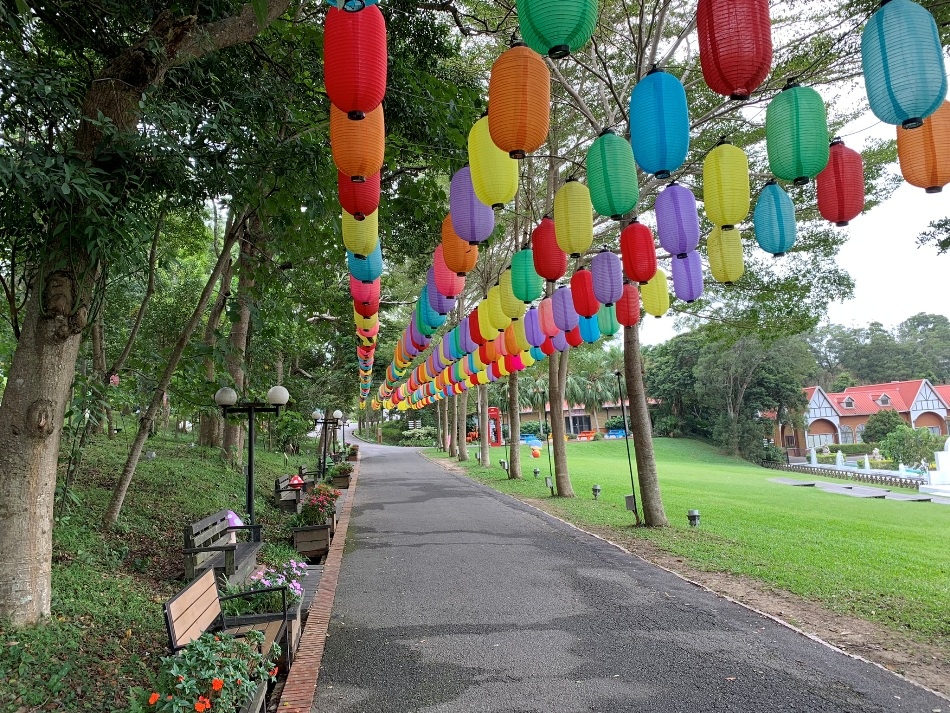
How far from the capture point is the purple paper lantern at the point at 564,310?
8.11 m

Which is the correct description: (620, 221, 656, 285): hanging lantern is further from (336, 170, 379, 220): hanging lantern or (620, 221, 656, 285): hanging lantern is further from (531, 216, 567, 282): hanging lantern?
(336, 170, 379, 220): hanging lantern

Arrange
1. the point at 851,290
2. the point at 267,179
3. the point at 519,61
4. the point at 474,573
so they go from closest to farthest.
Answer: the point at 519,61, the point at 267,179, the point at 474,573, the point at 851,290

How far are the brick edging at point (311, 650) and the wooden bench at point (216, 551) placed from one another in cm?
86

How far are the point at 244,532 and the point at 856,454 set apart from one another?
53.1 meters

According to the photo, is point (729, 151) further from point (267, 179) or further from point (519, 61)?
point (267, 179)

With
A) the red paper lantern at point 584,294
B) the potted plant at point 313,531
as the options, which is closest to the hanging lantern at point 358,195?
the red paper lantern at point 584,294

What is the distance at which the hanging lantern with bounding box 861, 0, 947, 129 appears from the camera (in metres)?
2.98

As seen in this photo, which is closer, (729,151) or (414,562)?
(729,151)

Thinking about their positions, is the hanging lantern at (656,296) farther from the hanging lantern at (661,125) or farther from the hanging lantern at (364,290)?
the hanging lantern at (364,290)

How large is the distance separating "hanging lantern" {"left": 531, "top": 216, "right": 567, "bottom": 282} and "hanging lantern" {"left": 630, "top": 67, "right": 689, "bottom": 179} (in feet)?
6.25

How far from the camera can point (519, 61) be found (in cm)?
372

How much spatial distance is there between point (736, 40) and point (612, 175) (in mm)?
1557

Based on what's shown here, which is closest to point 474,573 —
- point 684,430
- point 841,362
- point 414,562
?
point 414,562

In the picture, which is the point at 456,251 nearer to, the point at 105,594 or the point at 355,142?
the point at 355,142
